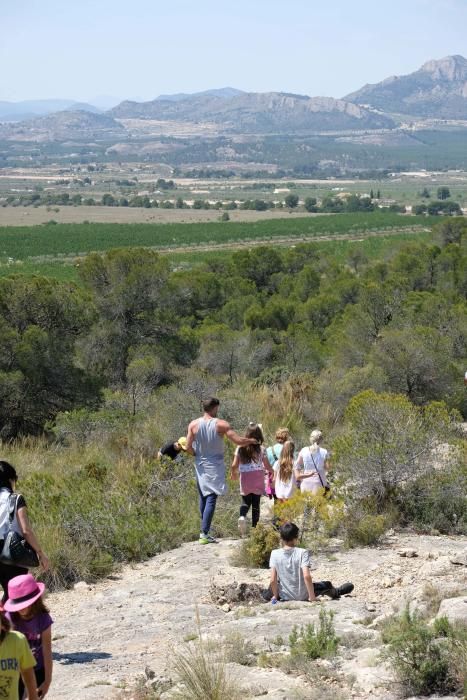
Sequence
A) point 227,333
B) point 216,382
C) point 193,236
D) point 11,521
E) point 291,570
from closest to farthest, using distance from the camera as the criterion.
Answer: point 11,521, point 291,570, point 216,382, point 227,333, point 193,236

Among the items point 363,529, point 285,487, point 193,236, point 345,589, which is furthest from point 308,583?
point 193,236

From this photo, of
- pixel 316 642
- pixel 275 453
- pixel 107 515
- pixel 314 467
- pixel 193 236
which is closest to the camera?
pixel 316 642

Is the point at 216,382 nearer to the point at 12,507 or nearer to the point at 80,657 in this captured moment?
the point at 80,657

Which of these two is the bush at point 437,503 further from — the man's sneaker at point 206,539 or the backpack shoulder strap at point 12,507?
the backpack shoulder strap at point 12,507

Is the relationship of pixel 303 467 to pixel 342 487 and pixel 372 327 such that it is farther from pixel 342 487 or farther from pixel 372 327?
pixel 372 327

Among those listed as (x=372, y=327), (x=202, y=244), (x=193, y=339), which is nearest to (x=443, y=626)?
(x=372, y=327)

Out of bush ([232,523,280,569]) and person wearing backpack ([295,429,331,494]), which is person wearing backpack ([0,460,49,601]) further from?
person wearing backpack ([295,429,331,494])

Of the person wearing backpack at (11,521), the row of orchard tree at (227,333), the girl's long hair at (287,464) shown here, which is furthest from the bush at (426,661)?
the row of orchard tree at (227,333)

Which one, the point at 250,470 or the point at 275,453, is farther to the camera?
the point at 275,453

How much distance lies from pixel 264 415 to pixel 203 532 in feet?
17.6

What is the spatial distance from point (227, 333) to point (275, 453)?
16492 millimetres

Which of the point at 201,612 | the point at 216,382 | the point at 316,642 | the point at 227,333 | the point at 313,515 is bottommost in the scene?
the point at 227,333

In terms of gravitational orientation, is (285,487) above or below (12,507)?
below

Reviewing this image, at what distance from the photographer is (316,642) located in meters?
6.28
